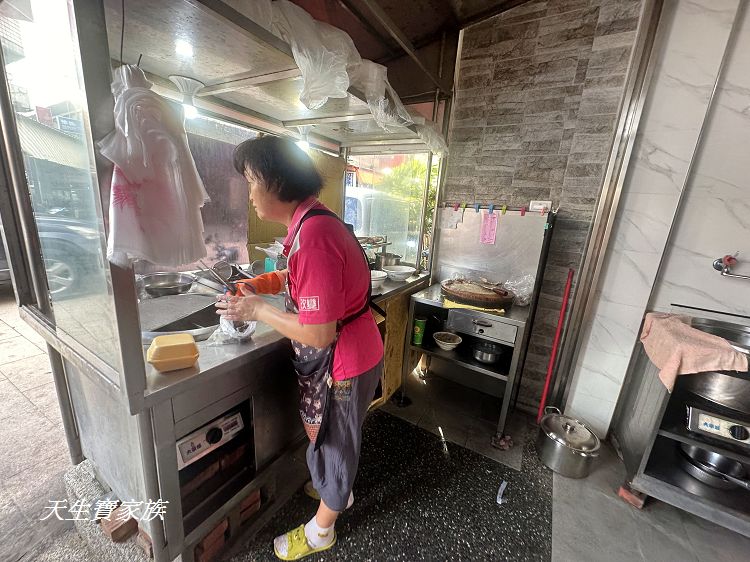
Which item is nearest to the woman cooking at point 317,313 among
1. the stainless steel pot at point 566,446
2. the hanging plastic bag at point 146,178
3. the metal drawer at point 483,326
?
the hanging plastic bag at point 146,178

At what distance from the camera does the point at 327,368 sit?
44.7 inches

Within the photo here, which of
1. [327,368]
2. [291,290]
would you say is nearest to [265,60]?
[291,290]

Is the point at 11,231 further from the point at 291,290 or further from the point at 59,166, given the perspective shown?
the point at 291,290

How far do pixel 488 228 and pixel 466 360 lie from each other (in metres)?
0.93

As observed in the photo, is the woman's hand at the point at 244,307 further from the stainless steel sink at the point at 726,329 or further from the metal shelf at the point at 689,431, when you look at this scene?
the stainless steel sink at the point at 726,329

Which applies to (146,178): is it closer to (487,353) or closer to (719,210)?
(487,353)

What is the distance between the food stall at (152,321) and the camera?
0.72 m

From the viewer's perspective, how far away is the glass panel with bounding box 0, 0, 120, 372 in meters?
0.69

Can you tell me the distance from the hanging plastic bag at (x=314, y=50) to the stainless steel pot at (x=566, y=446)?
82.1 inches

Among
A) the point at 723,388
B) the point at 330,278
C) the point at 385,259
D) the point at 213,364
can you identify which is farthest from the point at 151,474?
the point at 723,388

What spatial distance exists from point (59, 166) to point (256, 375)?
0.85m

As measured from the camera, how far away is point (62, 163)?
2.69 ft

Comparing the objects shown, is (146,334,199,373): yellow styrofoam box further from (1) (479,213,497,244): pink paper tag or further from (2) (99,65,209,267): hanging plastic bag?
(1) (479,213,497,244): pink paper tag

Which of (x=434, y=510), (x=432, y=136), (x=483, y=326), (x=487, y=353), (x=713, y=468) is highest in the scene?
(x=432, y=136)
